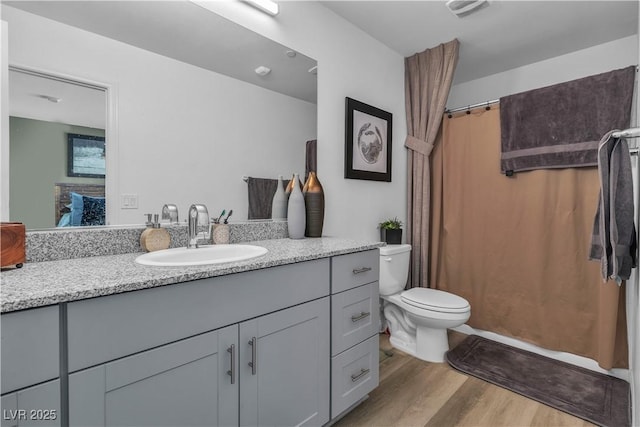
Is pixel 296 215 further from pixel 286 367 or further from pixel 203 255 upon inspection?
pixel 286 367

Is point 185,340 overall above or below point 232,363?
above

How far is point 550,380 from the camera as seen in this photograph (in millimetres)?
1845

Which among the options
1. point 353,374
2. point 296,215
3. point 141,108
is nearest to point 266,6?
point 141,108

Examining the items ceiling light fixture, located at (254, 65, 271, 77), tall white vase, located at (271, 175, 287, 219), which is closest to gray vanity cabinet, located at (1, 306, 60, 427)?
tall white vase, located at (271, 175, 287, 219)

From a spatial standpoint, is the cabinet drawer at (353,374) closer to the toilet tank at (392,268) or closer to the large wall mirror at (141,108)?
the toilet tank at (392,268)

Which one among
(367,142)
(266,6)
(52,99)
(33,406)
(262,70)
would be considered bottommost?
(33,406)

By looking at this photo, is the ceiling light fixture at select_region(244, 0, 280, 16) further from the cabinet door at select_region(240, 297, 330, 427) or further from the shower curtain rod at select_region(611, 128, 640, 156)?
the shower curtain rod at select_region(611, 128, 640, 156)

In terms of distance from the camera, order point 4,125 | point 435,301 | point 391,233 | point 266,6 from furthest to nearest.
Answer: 1. point 391,233
2. point 435,301
3. point 266,6
4. point 4,125

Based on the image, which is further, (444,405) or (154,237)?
(444,405)

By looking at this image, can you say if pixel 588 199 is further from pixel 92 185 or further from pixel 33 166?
pixel 33 166

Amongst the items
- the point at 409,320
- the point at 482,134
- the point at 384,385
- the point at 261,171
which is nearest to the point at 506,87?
the point at 482,134

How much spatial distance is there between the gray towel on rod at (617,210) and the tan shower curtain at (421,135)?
1364mm

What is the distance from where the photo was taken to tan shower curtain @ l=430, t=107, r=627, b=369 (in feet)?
6.50

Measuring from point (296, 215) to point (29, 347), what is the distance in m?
1.19
